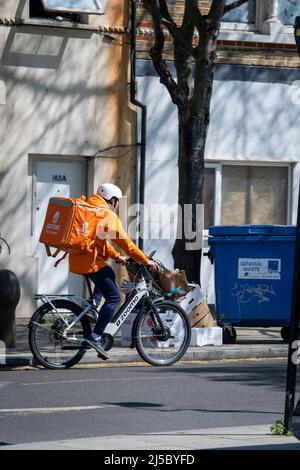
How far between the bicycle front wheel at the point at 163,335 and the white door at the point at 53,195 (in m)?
6.52

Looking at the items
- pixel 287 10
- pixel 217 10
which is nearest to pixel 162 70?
pixel 217 10

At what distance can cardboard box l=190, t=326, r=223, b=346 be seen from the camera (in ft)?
51.3

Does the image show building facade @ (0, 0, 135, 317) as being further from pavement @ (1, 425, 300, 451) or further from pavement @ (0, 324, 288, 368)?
pavement @ (1, 425, 300, 451)

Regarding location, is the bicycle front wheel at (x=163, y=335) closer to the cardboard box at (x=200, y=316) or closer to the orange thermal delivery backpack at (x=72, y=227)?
the orange thermal delivery backpack at (x=72, y=227)

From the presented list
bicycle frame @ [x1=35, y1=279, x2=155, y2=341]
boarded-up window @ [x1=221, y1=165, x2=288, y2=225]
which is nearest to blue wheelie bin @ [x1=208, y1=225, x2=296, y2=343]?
bicycle frame @ [x1=35, y1=279, x2=155, y2=341]

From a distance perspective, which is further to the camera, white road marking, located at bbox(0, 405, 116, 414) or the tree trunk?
the tree trunk

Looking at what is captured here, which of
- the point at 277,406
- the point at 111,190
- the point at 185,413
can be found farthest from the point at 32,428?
the point at 111,190

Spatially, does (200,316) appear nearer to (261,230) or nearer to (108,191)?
(261,230)

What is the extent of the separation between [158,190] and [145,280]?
696 cm

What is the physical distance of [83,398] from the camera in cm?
1097

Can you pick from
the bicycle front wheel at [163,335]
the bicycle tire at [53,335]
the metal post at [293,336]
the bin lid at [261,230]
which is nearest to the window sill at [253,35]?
the bin lid at [261,230]

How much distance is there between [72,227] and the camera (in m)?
13.0

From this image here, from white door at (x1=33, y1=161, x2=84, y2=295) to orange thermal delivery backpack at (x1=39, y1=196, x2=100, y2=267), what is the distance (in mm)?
6777

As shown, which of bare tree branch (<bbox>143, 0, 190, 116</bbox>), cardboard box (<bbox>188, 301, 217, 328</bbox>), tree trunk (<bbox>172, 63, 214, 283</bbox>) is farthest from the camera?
tree trunk (<bbox>172, 63, 214, 283</bbox>)
